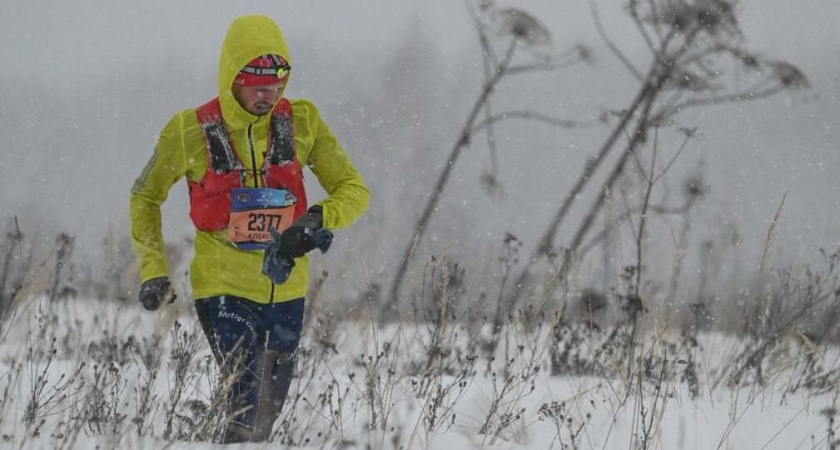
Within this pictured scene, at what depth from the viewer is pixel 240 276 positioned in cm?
343

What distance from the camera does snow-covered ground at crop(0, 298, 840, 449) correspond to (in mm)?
3182

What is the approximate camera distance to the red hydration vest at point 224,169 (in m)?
3.37

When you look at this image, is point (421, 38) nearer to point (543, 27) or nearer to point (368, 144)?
point (368, 144)

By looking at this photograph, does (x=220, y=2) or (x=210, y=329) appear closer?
(x=210, y=329)

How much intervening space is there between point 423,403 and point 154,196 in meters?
1.58

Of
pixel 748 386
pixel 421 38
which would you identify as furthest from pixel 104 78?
pixel 748 386

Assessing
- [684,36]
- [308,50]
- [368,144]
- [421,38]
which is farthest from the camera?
[308,50]

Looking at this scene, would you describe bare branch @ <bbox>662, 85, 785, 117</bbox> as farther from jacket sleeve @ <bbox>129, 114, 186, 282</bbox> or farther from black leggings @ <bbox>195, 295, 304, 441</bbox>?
→ jacket sleeve @ <bbox>129, 114, 186, 282</bbox>

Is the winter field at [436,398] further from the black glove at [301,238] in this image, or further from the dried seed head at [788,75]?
the dried seed head at [788,75]

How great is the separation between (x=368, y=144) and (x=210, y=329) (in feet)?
61.1

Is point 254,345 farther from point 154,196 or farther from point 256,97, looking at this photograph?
point 256,97

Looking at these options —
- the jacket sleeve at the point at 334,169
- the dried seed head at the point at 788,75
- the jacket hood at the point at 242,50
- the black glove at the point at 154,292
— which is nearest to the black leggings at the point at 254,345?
the black glove at the point at 154,292

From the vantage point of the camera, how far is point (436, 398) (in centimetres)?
341

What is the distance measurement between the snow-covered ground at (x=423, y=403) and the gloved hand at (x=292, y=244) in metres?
0.42
